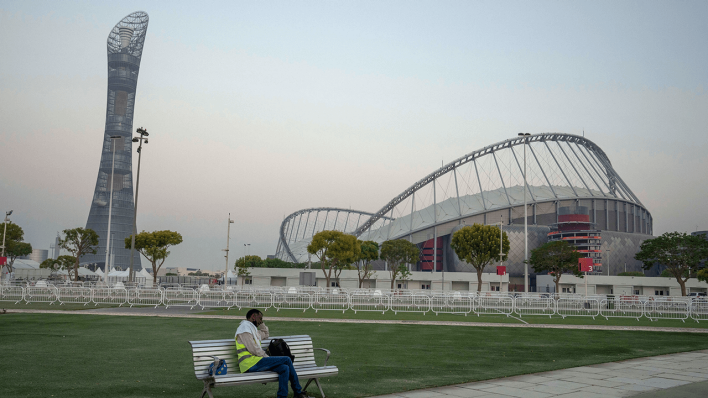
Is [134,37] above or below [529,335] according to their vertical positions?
above

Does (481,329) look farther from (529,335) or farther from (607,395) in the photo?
(607,395)

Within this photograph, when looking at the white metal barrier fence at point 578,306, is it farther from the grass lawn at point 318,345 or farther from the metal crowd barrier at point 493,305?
the grass lawn at point 318,345

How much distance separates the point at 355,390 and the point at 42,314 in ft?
65.6

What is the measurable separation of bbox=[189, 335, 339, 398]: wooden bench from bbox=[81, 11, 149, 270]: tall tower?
128729mm

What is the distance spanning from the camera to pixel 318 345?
14148 millimetres

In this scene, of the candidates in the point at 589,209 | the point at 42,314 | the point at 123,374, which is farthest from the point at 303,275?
the point at 589,209

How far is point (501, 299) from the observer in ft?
98.1

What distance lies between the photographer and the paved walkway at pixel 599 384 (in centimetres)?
859

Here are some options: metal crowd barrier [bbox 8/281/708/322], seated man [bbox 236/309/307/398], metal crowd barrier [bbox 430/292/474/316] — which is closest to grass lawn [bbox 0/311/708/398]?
seated man [bbox 236/309/307/398]

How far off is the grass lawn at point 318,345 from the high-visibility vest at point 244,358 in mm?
247

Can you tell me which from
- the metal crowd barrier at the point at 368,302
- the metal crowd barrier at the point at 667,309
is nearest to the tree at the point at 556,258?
the metal crowd barrier at the point at 667,309

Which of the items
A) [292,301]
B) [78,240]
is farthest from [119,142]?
[292,301]

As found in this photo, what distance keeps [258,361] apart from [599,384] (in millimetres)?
6218

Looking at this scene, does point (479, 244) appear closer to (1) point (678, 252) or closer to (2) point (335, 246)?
(2) point (335, 246)
